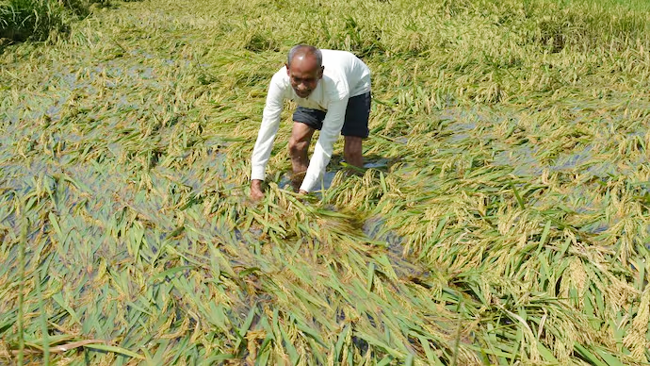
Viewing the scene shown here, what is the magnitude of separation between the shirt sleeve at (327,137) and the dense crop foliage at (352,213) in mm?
156

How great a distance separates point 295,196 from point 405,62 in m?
2.54

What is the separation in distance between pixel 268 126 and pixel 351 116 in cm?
53

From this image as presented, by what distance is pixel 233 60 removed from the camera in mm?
5496

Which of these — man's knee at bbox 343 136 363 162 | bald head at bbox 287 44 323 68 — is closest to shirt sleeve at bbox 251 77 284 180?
bald head at bbox 287 44 323 68

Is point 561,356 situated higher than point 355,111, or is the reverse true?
point 355,111

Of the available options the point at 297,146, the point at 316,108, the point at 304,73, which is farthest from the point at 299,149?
the point at 304,73

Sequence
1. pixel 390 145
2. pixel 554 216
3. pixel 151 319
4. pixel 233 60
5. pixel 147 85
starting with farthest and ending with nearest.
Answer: pixel 233 60
pixel 147 85
pixel 390 145
pixel 554 216
pixel 151 319

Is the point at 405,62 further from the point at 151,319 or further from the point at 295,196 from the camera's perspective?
the point at 151,319

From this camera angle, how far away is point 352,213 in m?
3.27

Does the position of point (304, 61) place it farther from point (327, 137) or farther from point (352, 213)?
point (352, 213)

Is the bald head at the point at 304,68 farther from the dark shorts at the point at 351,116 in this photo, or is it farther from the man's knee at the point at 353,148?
the man's knee at the point at 353,148

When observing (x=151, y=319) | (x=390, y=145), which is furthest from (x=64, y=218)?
(x=390, y=145)

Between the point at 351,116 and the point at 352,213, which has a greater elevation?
the point at 351,116

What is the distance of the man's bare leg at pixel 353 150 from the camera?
345cm
